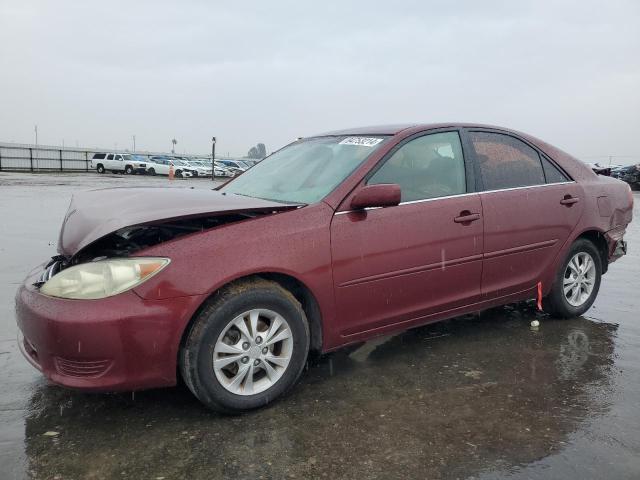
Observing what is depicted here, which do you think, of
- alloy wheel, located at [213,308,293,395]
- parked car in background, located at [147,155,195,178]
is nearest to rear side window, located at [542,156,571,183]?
alloy wheel, located at [213,308,293,395]

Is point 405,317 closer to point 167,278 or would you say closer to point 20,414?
point 167,278

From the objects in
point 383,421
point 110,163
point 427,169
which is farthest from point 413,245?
point 110,163

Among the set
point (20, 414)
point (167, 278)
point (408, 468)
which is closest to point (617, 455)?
point (408, 468)

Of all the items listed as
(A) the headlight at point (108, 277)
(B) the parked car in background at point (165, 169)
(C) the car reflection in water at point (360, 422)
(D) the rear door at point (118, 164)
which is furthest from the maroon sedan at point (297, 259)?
(D) the rear door at point (118, 164)

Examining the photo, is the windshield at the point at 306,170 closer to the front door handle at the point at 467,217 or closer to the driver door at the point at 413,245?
the driver door at the point at 413,245

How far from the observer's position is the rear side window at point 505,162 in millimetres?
3967

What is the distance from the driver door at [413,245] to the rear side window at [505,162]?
0.21m

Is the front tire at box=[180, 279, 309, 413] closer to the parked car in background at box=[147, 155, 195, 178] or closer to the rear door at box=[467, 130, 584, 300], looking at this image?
the rear door at box=[467, 130, 584, 300]

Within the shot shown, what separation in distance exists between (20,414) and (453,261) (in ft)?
8.81

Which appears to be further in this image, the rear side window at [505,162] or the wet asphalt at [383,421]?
the rear side window at [505,162]

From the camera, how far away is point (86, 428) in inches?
108

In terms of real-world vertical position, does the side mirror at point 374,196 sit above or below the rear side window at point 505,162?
below

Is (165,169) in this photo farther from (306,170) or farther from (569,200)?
(569,200)

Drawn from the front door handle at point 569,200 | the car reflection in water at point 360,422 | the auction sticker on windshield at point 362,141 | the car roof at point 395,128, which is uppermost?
the car roof at point 395,128
